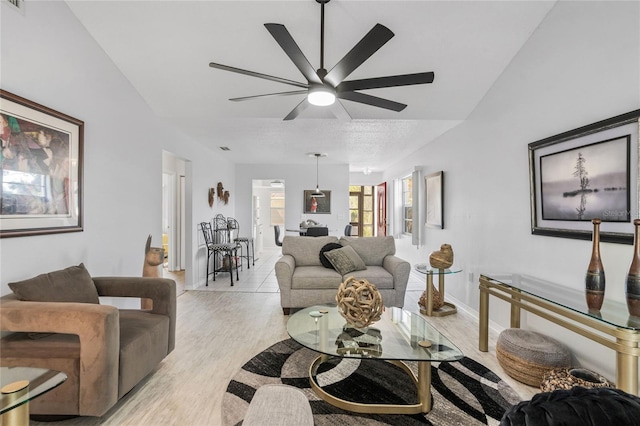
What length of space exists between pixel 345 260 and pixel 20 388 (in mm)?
2958

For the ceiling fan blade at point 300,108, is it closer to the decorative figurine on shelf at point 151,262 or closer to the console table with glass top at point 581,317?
the decorative figurine on shelf at point 151,262

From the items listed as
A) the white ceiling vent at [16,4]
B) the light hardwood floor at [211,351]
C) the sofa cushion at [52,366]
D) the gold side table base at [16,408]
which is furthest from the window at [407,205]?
the gold side table base at [16,408]

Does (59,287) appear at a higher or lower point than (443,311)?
higher

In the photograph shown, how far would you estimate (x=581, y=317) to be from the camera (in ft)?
5.54

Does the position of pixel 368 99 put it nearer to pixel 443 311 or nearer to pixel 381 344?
pixel 381 344

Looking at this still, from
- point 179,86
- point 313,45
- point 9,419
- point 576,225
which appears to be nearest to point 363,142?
point 313,45

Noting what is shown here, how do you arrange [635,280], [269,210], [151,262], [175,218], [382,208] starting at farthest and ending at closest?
[269,210]
[382,208]
[175,218]
[151,262]
[635,280]

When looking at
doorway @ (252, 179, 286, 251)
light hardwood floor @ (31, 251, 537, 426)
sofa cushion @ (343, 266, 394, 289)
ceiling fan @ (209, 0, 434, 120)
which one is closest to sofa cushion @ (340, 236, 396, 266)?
sofa cushion @ (343, 266, 394, 289)

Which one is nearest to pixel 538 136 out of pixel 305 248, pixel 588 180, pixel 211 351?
pixel 588 180

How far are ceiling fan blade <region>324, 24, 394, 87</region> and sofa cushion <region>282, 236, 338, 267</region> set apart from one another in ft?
8.19

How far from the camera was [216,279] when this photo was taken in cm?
536

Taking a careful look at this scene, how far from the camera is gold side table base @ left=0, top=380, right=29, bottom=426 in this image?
3.60 ft

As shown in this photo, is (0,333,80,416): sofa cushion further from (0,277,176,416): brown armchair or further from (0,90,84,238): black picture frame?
(0,90,84,238): black picture frame

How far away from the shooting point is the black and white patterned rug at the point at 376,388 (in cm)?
176
